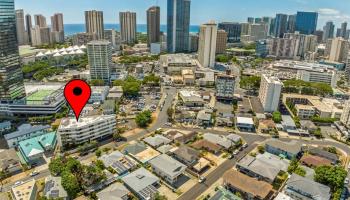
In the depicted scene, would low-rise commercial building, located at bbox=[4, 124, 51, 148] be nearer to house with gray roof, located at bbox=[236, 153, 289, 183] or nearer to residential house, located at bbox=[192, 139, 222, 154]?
residential house, located at bbox=[192, 139, 222, 154]

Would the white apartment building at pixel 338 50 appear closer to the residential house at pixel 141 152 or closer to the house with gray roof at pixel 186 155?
the house with gray roof at pixel 186 155

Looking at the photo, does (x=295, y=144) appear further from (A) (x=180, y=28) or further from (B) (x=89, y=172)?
(A) (x=180, y=28)

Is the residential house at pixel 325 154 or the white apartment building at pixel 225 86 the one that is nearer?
the residential house at pixel 325 154

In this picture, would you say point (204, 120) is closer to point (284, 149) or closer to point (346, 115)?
point (284, 149)

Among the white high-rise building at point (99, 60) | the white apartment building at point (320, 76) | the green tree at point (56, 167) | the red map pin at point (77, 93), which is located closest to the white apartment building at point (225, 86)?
the white high-rise building at point (99, 60)

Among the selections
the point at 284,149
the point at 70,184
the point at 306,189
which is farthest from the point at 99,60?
the point at 306,189

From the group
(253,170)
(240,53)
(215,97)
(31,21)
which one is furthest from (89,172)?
(31,21)
